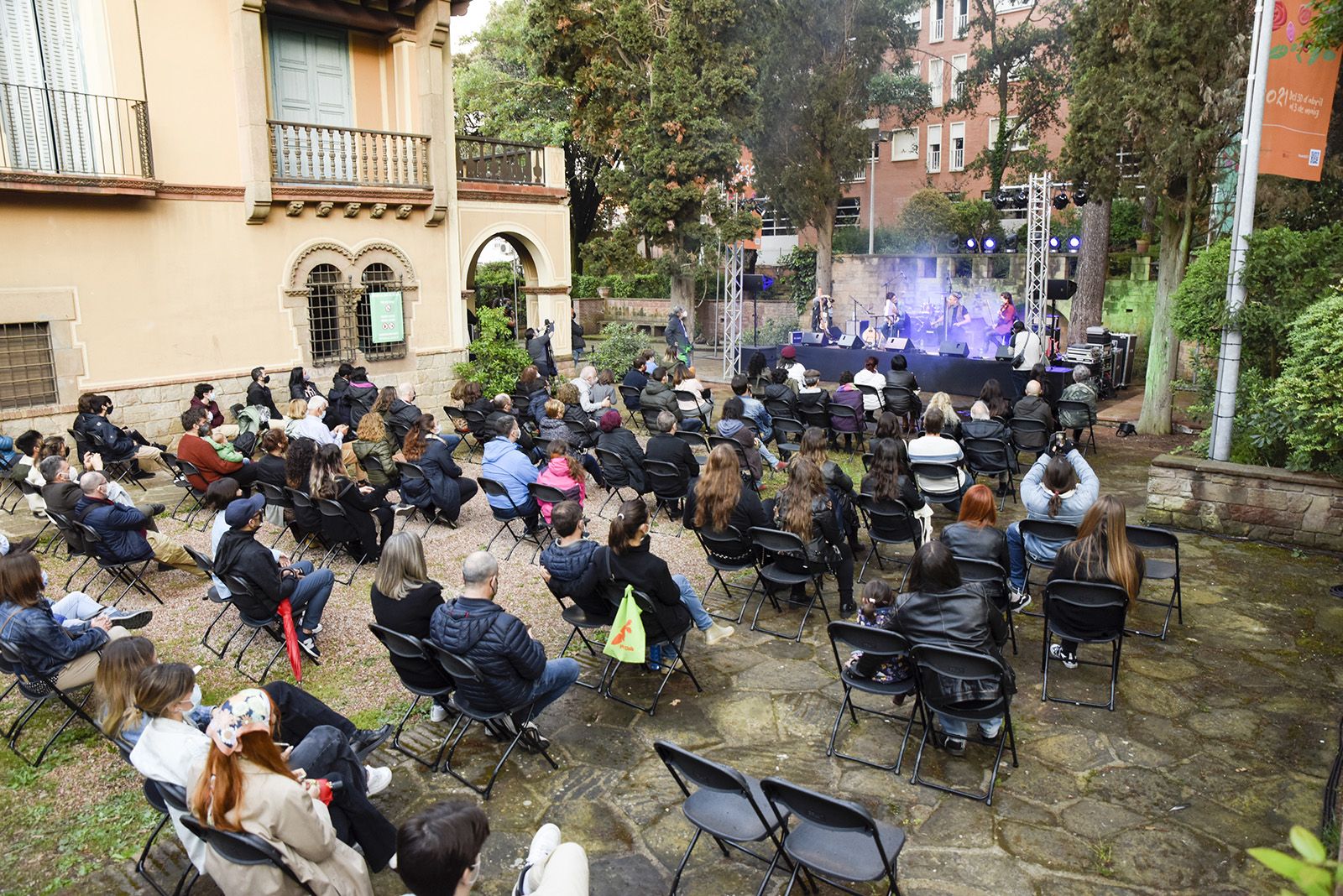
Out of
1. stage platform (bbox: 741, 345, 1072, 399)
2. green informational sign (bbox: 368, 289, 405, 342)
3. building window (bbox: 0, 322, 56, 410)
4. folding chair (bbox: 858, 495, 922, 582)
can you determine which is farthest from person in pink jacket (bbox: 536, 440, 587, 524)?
stage platform (bbox: 741, 345, 1072, 399)

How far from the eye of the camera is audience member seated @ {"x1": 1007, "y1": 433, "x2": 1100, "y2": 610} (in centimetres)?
729

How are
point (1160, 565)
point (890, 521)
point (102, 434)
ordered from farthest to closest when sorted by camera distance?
point (102, 434), point (890, 521), point (1160, 565)

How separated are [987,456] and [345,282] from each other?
430 inches

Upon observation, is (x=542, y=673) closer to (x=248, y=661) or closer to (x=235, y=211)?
(x=248, y=661)

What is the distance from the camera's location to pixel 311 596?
670 centimetres

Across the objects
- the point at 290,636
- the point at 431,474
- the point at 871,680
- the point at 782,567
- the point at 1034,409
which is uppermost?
the point at 1034,409

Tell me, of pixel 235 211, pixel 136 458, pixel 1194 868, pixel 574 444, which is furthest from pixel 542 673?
pixel 235 211

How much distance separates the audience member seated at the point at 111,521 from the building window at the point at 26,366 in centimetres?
646

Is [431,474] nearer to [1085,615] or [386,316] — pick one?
[1085,615]

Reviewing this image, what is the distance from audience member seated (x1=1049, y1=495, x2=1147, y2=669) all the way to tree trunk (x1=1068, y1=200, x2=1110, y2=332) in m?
17.1

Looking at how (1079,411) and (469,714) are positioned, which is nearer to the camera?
(469,714)

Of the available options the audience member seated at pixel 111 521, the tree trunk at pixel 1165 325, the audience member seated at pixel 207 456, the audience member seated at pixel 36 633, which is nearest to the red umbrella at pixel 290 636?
the audience member seated at pixel 36 633

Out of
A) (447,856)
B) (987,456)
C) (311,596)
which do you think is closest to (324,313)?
(311,596)

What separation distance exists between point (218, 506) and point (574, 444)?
436cm
